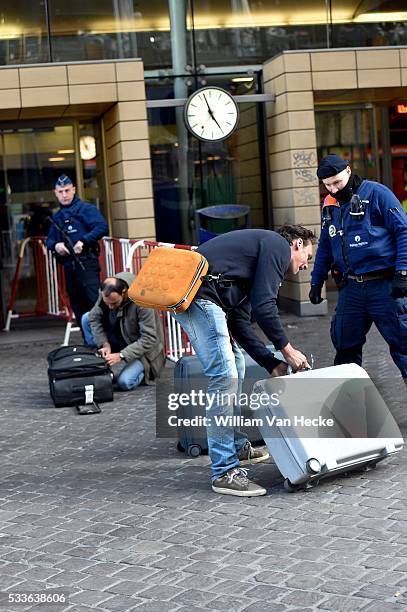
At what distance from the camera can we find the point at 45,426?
826cm

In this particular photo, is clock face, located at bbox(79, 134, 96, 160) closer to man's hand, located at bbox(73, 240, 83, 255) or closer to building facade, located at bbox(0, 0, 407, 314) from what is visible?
building facade, located at bbox(0, 0, 407, 314)

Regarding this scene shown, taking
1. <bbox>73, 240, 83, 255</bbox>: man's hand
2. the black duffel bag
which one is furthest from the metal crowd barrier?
the black duffel bag

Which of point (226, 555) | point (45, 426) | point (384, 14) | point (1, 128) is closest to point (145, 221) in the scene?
point (1, 128)

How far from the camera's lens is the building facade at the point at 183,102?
1342 cm

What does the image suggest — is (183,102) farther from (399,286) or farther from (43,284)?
(399,286)

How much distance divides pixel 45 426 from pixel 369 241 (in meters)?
2.89

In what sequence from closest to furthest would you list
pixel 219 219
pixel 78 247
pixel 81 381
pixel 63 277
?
pixel 81 381 → pixel 78 247 → pixel 63 277 → pixel 219 219

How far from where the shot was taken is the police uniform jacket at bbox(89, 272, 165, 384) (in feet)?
30.6

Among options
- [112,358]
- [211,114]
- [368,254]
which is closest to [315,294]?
[368,254]

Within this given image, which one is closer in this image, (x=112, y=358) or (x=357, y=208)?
(x=357, y=208)

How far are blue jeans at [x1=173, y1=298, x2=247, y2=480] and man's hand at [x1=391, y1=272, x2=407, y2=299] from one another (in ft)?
4.36

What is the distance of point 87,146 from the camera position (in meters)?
14.9

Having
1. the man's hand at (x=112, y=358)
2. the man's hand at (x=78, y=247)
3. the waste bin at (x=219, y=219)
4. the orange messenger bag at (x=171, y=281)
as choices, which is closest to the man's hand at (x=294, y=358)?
the orange messenger bag at (x=171, y=281)

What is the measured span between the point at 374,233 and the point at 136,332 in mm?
3112
